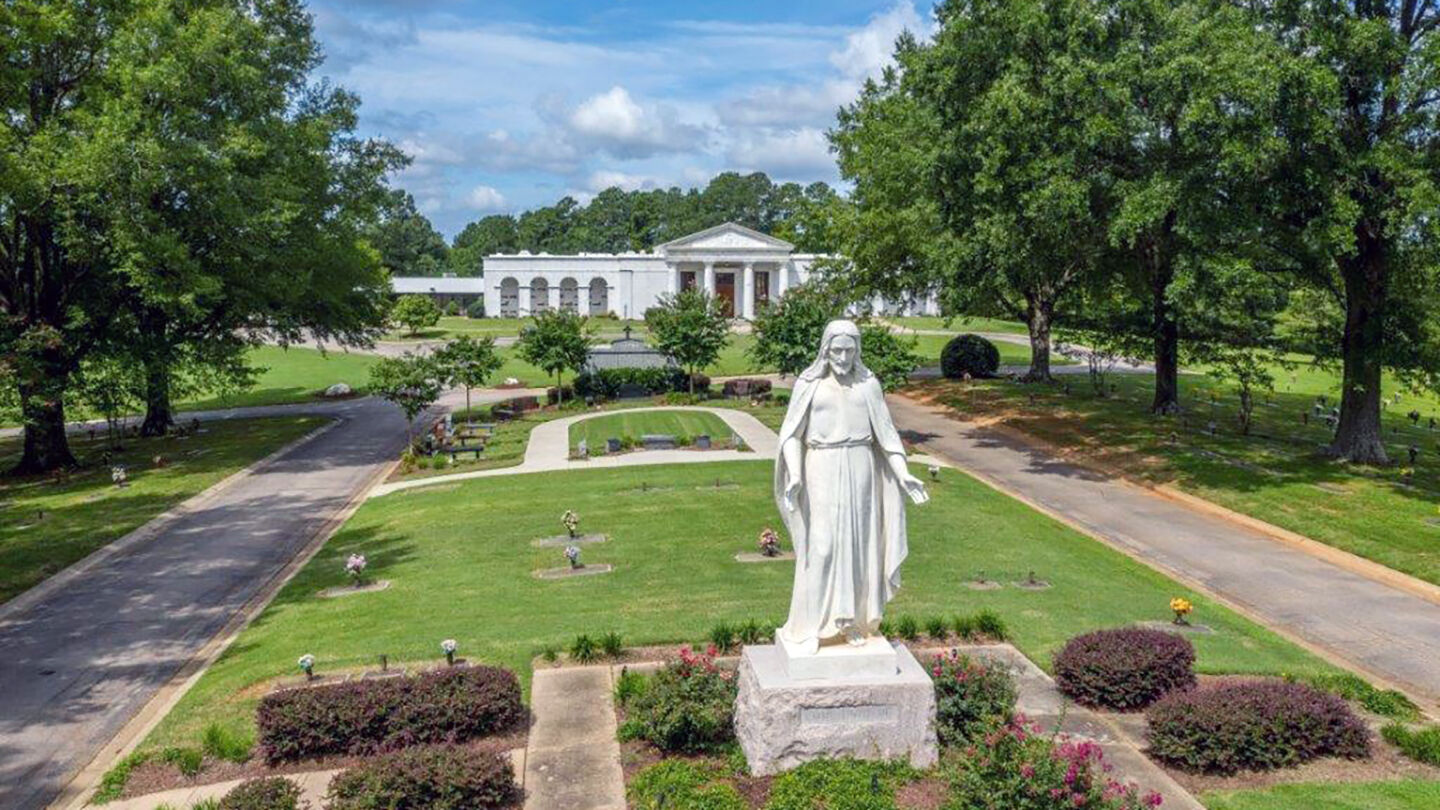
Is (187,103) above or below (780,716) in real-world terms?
above

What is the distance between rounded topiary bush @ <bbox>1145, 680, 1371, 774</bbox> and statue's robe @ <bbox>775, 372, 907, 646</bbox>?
3.06 m

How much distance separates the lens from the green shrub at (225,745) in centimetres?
954

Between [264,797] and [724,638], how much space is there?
536cm

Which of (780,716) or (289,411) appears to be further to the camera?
(289,411)

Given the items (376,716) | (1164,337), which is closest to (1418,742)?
(376,716)

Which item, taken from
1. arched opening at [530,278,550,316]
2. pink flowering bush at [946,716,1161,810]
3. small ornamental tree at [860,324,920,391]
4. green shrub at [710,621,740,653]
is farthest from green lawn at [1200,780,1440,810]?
arched opening at [530,278,550,316]

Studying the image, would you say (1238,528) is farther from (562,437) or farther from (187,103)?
(187,103)

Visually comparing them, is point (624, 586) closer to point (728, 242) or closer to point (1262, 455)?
point (1262, 455)

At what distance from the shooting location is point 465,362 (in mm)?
33406

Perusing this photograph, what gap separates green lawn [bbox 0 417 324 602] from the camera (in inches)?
751

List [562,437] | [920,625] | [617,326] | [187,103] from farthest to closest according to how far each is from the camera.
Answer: [617,326] → [562,437] → [187,103] → [920,625]

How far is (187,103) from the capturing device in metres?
27.3

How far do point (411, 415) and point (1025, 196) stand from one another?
60.6ft

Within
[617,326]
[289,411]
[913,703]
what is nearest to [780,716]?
[913,703]
